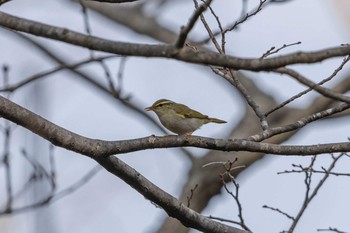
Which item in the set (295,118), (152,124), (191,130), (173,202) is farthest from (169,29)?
(173,202)

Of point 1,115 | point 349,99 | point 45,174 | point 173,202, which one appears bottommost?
point 45,174

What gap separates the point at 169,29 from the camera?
10688 millimetres

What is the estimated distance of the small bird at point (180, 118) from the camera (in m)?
5.04

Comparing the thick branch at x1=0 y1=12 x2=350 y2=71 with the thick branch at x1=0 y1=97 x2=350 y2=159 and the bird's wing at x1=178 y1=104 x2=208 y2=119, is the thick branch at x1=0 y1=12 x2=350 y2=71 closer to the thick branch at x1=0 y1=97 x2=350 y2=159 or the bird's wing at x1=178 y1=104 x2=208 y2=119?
the thick branch at x1=0 y1=97 x2=350 y2=159

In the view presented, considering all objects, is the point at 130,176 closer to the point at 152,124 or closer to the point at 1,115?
the point at 1,115

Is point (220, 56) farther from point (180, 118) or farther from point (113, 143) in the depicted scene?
point (180, 118)

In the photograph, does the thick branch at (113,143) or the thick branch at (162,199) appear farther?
the thick branch at (162,199)

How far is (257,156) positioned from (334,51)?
619cm

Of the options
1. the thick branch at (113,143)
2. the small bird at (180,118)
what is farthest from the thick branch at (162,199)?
the small bird at (180,118)

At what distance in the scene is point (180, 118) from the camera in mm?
5059

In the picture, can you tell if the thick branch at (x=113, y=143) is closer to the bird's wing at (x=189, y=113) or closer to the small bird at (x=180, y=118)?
the small bird at (x=180, y=118)

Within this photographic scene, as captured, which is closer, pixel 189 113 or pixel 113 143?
pixel 113 143

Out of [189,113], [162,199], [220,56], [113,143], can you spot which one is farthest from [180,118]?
[220,56]

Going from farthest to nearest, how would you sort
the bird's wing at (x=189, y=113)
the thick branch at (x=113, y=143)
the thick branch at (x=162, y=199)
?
the bird's wing at (x=189, y=113) → the thick branch at (x=162, y=199) → the thick branch at (x=113, y=143)
